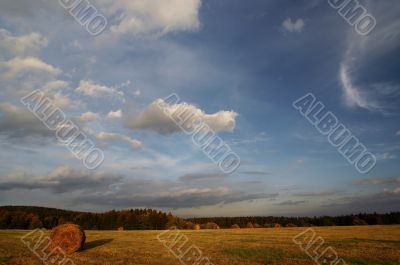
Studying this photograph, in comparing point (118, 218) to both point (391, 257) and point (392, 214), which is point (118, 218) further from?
point (391, 257)

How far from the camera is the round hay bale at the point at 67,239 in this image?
24.3 metres

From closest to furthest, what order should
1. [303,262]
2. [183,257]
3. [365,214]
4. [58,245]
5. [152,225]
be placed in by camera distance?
[303,262] < [183,257] < [58,245] < [152,225] < [365,214]

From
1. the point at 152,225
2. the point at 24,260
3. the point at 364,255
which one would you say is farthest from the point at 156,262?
the point at 152,225

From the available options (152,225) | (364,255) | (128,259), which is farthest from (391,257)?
(152,225)

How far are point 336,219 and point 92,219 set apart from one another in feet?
241

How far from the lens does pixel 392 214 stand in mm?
102688

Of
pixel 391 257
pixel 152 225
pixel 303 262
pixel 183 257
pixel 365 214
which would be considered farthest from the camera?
pixel 365 214

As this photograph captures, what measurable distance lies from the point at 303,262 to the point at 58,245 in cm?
1731

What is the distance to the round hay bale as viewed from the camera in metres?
24.3

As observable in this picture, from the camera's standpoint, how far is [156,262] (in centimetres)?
1823

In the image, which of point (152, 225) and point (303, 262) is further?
point (152, 225)

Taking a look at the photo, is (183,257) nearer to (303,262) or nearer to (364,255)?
(303,262)

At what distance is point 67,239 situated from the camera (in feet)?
82.3

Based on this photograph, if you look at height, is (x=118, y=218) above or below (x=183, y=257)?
above
